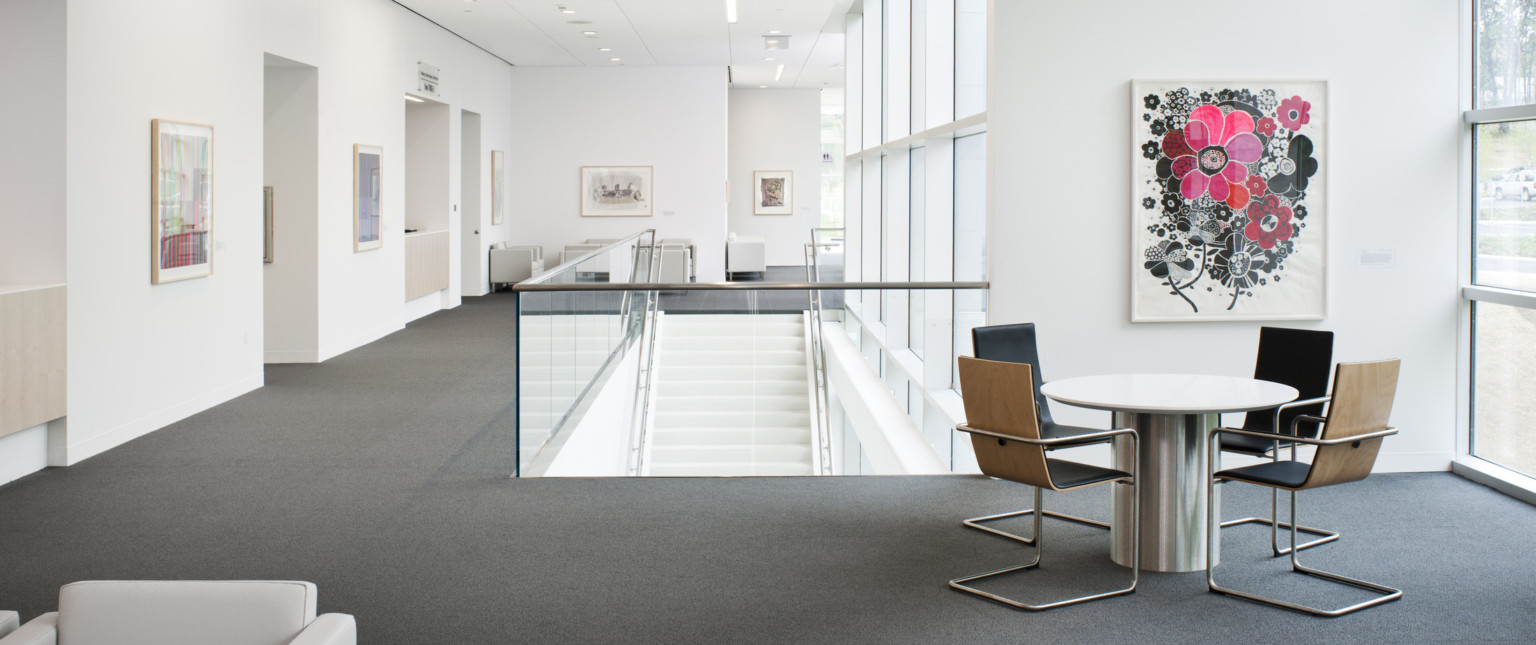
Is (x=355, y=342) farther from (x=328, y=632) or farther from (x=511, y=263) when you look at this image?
(x=328, y=632)

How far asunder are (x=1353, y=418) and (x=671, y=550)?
8.64 feet

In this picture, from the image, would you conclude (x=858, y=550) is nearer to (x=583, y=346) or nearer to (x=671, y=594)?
(x=671, y=594)

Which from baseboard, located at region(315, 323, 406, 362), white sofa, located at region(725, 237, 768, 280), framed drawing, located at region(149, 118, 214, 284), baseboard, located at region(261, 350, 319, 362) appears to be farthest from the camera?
white sofa, located at region(725, 237, 768, 280)

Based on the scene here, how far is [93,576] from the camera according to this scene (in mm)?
4312

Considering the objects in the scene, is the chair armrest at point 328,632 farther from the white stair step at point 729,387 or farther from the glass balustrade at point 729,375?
the white stair step at point 729,387

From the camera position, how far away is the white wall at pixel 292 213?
9.74 metres

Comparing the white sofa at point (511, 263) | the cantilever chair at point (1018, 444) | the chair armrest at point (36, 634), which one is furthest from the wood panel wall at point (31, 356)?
the white sofa at point (511, 263)

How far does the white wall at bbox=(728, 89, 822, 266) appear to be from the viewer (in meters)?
21.9

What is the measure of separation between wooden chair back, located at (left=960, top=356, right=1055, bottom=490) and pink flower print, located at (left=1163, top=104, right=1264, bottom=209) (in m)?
2.32

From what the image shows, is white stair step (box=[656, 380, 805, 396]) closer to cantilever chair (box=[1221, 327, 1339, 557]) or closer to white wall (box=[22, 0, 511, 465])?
white wall (box=[22, 0, 511, 465])

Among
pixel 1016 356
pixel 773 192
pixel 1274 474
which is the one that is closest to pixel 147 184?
pixel 1016 356

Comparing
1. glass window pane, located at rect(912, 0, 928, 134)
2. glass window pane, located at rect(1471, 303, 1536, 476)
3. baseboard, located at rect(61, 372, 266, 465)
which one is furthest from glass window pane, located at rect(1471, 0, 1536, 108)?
baseboard, located at rect(61, 372, 266, 465)

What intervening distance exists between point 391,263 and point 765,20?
5118 millimetres

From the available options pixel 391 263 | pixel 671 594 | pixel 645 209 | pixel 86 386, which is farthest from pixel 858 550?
pixel 645 209
